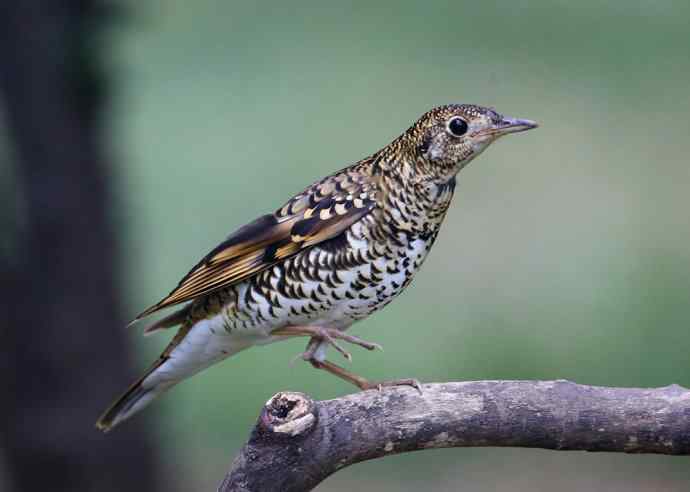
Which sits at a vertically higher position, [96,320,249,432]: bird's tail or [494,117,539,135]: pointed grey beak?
[494,117,539,135]: pointed grey beak

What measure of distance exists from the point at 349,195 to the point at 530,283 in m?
7.48

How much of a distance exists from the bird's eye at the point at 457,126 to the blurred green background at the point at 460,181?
149 inches

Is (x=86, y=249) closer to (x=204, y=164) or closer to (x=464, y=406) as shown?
(x=464, y=406)

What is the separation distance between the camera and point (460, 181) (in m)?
13.4

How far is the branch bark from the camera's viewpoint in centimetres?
417

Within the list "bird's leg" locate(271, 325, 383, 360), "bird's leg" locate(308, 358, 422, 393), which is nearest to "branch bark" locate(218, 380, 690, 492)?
"bird's leg" locate(308, 358, 422, 393)

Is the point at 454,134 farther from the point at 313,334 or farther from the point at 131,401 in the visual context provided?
the point at 131,401

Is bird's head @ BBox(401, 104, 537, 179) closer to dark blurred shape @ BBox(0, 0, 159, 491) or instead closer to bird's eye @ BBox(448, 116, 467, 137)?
bird's eye @ BBox(448, 116, 467, 137)

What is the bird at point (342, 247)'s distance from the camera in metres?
4.79

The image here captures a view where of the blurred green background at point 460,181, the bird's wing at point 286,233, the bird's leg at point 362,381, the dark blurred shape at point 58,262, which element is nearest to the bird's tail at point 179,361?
the bird's wing at point 286,233

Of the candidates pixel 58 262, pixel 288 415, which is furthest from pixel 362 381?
pixel 58 262

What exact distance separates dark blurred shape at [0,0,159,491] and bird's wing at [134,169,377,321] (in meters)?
2.64

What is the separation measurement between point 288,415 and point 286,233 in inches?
46.9

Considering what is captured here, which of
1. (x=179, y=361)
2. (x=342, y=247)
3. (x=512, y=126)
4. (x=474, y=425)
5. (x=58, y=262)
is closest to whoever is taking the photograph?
(x=474, y=425)
